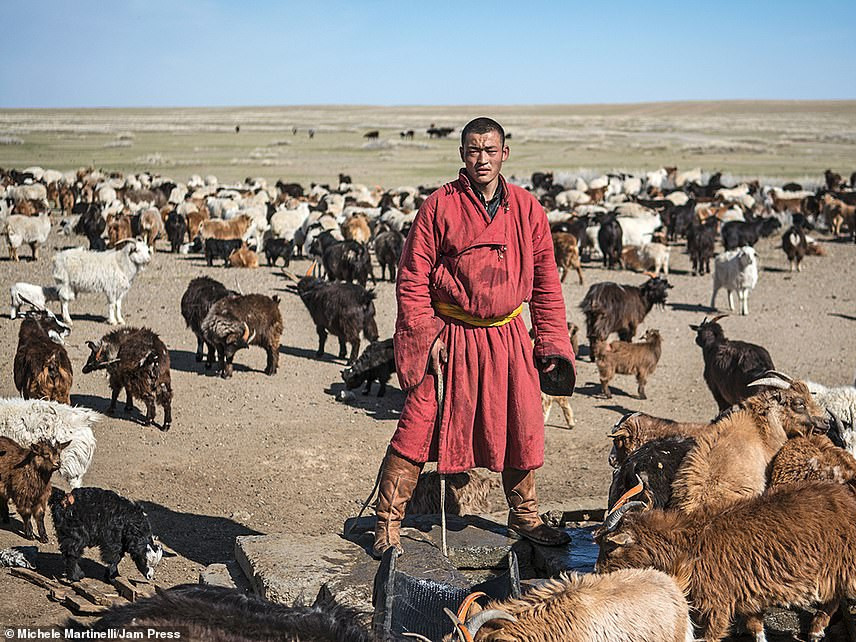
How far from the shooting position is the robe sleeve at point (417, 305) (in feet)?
14.9

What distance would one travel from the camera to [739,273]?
606 inches

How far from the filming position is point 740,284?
15445mm

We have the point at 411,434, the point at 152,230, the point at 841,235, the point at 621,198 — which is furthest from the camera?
the point at 621,198

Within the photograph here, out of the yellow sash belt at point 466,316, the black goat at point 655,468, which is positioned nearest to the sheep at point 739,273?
the black goat at point 655,468

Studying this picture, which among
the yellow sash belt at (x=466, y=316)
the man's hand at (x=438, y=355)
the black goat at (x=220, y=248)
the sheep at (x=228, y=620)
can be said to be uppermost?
the yellow sash belt at (x=466, y=316)

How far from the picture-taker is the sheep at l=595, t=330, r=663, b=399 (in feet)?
35.0

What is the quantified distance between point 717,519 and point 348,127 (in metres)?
94.3

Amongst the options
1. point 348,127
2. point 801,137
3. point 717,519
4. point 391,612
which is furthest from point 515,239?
point 348,127

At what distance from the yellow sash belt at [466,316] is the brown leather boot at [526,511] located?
2.50 ft

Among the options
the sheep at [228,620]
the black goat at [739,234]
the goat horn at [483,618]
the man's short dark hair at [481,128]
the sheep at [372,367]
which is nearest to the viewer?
the sheep at [228,620]

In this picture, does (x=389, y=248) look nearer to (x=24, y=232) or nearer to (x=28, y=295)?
(x=28, y=295)

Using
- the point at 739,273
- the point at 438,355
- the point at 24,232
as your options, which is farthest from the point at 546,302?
the point at 24,232

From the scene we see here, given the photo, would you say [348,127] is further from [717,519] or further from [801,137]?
[717,519]

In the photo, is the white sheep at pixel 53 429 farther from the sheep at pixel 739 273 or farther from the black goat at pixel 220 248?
the black goat at pixel 220 248
